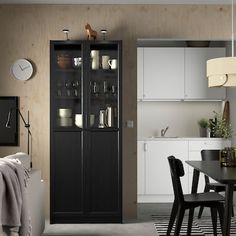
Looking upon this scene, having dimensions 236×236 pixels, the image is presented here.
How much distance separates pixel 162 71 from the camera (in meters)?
7.98

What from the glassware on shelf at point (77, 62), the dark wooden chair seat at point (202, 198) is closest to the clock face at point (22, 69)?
the glassware on shelf at point (77, 62)

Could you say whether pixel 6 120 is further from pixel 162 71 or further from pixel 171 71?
pixel 171 71

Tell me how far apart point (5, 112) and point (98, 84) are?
4.11ft

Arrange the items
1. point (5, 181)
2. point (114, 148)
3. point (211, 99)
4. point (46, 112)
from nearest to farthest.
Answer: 1. point (5, 181)
2. point (114, 148)
3. point (46, 112)
4. point (211, 99)

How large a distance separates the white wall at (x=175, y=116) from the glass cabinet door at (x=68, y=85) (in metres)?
2.35

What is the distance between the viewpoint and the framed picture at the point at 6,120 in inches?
259

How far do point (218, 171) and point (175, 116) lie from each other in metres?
3.89

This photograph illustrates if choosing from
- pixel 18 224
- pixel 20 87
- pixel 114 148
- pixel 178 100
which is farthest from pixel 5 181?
pixel 178 100

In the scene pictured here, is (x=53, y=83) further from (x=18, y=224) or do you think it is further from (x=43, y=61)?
(x=18, y=224)

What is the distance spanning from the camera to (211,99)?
26.6 feet

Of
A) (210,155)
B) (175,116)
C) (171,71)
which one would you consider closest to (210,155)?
(210,155)

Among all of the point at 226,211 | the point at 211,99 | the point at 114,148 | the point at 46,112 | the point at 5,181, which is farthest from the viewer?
the point at 211,99

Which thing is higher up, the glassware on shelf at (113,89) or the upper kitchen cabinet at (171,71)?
the upper kitchen cabinet at (171,71)

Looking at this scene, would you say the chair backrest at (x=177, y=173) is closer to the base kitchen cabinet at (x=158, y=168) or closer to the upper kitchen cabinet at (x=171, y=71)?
the base kitchen cabinet at (x=158, y=168)
